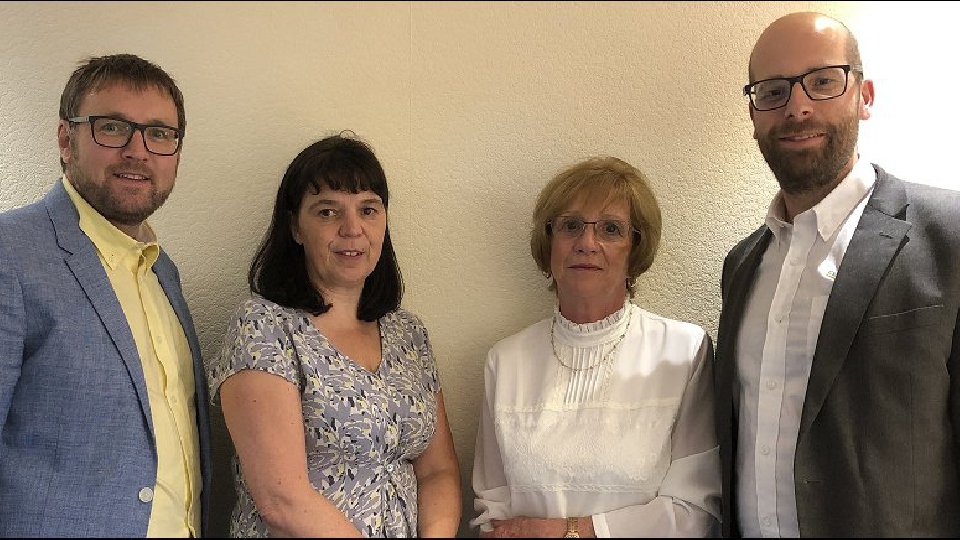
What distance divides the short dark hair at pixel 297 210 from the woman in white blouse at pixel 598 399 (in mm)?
486

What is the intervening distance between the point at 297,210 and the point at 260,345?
441 mm

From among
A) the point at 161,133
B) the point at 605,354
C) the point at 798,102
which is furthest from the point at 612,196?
the point at 161,133

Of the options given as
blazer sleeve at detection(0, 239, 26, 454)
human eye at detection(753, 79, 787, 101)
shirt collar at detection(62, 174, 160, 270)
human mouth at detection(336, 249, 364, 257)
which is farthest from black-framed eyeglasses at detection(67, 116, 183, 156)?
human eye at detection(753, 79, 787, 101)

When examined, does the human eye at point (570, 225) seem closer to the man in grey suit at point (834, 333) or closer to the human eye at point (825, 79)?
the man in grey suit at point (834, 333)

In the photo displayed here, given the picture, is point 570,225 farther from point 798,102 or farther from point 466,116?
point 798,102

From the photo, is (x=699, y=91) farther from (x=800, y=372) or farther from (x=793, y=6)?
(x=800, y=372)

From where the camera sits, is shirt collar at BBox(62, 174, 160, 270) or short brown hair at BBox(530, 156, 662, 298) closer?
shirt collar at BBox(62, 174, 160, 270)

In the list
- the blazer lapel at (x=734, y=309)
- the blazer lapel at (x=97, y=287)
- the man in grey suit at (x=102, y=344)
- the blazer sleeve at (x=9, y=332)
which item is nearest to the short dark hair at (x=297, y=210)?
the man in grey suit at (x=102, y=344)

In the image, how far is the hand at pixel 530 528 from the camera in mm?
2361

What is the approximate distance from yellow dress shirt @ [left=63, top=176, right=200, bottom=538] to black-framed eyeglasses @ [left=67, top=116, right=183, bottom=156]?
0.50 ft

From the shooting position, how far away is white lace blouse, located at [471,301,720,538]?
2.42m

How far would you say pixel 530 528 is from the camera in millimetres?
2383

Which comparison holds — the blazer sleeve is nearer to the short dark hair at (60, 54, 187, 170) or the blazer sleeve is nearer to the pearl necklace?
the short dark hair at (60, 54, 187, 170)

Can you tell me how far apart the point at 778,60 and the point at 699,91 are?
65 cm
